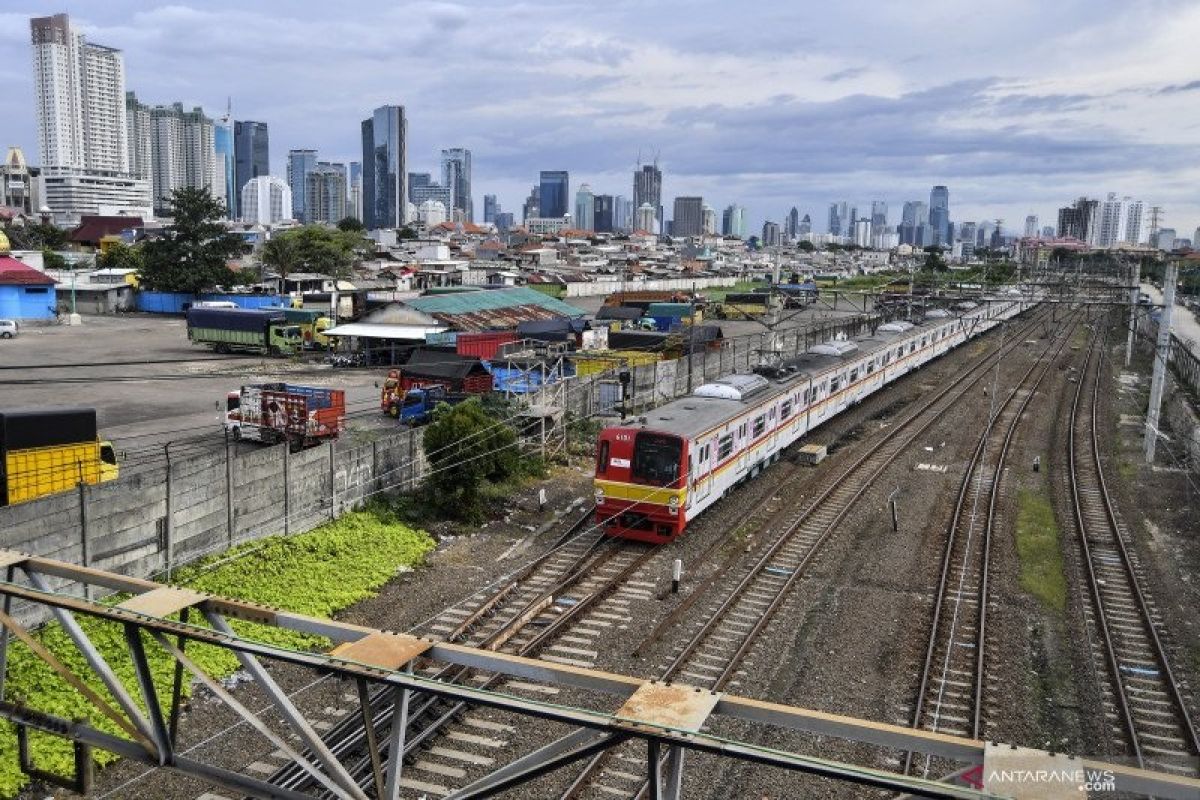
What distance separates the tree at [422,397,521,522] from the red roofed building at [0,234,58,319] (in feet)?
161

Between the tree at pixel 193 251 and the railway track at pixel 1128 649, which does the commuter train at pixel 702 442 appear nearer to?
the railway track at pixel 1128 649

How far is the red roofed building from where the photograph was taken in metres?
57.2

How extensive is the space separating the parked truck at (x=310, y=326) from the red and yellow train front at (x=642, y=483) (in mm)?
33200

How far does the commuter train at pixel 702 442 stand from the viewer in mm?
18500

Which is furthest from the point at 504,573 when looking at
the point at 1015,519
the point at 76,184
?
the point at 76,184

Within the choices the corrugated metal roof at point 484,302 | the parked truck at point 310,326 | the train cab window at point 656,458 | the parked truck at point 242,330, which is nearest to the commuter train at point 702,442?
the train cab window at point 656,458

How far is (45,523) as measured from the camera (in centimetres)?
1341

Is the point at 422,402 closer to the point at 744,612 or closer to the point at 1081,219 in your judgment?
the point at 744,612

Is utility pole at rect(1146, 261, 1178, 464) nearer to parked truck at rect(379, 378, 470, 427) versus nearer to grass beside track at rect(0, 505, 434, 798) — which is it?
parked truck at rect(379, 378, 470, 427)

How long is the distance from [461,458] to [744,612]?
7.53 m

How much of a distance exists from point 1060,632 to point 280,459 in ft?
46.1

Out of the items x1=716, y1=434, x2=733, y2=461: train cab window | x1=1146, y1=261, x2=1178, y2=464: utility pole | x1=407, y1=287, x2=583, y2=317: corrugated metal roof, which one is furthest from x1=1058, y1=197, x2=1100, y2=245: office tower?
x1=716, y1=434, x2=733, y2=461: train cab window

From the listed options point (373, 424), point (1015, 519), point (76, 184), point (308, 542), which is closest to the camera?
point (308, 542)

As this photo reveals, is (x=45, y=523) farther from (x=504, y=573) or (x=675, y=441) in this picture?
(x=675, y=441)
